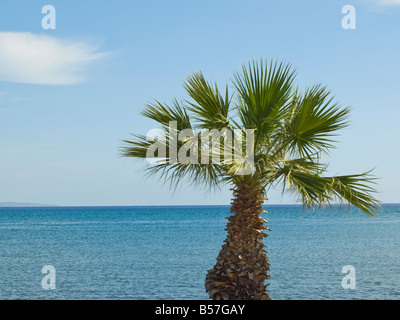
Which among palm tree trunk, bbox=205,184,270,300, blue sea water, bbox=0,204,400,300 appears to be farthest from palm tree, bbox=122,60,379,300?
blue sea water, bbox=0,204,400,300

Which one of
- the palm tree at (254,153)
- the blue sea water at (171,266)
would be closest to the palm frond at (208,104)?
the palm tree at (254,153)

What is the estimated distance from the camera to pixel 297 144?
380 inches

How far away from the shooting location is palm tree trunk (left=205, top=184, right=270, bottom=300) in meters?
9.66

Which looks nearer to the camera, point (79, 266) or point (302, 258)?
point (79, 266)

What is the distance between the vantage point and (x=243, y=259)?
9.68 m

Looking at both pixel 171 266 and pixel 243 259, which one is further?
pixel 171 266

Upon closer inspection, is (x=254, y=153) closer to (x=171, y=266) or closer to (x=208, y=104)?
(x=208, y=104)

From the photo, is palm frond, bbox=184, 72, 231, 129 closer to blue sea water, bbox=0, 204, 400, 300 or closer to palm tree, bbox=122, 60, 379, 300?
palm tree, bbox=122, 60, 379, 300

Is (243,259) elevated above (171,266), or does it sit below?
above

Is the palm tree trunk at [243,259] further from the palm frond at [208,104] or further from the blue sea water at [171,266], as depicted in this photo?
the blue sea water at [171,266]

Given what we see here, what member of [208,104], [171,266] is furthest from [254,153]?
[171,266]
